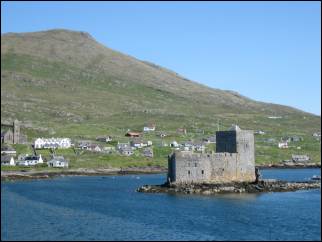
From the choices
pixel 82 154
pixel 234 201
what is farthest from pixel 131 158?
pixel 234 201

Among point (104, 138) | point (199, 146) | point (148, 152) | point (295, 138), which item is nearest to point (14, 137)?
point (104, 138)

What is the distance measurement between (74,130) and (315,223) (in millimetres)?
112470

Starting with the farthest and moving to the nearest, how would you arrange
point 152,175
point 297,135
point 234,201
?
1. point 297,135
2. point 152,175
3. point 234,201

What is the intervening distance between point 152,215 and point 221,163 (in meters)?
21.0

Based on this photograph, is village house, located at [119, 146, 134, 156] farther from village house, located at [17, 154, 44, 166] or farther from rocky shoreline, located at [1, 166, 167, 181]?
village house, located at [17, 154, 44, 166]

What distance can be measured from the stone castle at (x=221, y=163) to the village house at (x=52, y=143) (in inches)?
2374

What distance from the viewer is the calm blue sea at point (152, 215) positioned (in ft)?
143

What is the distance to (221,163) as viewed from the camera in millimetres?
72250

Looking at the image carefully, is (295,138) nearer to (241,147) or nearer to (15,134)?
(15,134)

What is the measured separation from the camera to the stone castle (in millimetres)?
70812

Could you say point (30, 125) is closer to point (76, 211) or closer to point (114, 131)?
point (114, 131)

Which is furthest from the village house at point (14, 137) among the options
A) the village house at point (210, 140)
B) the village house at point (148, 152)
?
the village house at point (210, 140)

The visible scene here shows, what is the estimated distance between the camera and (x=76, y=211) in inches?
2191

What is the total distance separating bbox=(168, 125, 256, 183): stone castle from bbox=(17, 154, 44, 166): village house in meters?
42.3
